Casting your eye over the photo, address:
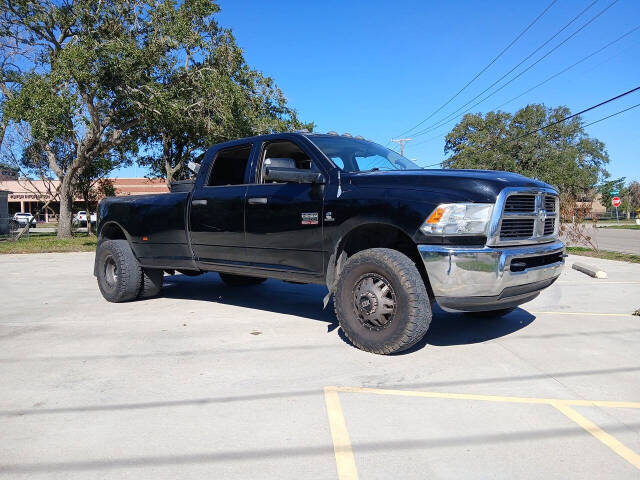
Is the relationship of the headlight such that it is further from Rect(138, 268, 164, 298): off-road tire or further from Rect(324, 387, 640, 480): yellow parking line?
Rect(138, 268, 164, 298): off-road tire

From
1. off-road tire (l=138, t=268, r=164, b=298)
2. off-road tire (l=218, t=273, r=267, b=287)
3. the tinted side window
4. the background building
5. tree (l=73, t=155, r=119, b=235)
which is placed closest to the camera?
the tinted side window

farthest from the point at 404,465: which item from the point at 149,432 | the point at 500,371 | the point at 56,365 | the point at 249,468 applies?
the point at 56,365

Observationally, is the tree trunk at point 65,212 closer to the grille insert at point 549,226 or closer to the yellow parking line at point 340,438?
the grille insert at point 549,226

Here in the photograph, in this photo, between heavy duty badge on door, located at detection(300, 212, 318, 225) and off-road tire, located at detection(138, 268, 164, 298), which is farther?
off-road tire, located at detection(138, 268, 164, 298)

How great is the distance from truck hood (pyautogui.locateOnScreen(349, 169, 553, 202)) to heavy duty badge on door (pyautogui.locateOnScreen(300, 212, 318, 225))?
1.66 ft

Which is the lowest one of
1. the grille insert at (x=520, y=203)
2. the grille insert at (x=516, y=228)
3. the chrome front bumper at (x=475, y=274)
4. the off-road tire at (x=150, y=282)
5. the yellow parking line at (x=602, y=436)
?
→ the yellow parking line at (x=602, y=436)

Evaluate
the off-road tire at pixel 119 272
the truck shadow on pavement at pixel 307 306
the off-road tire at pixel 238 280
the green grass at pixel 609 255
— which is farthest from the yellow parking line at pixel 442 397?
the green grass at pixel 609 255

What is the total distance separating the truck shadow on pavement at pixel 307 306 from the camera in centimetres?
520

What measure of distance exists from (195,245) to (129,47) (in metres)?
15.4

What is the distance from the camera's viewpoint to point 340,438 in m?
2.88

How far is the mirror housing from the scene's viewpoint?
4641mm

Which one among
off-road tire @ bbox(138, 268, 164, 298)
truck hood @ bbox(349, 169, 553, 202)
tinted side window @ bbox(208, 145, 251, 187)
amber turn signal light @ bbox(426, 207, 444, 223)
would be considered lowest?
off-road tire @ bbox(138, 268, 164, 298)

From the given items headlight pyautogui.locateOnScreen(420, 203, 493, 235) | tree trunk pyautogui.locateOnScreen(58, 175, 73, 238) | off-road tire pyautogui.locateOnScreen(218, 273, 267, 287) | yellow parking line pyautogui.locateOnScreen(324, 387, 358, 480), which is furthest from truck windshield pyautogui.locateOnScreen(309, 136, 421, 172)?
tree trunk pyautogui.locateOnScreen(58, 175, 73, 238)

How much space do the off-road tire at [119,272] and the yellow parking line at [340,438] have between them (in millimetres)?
4207
